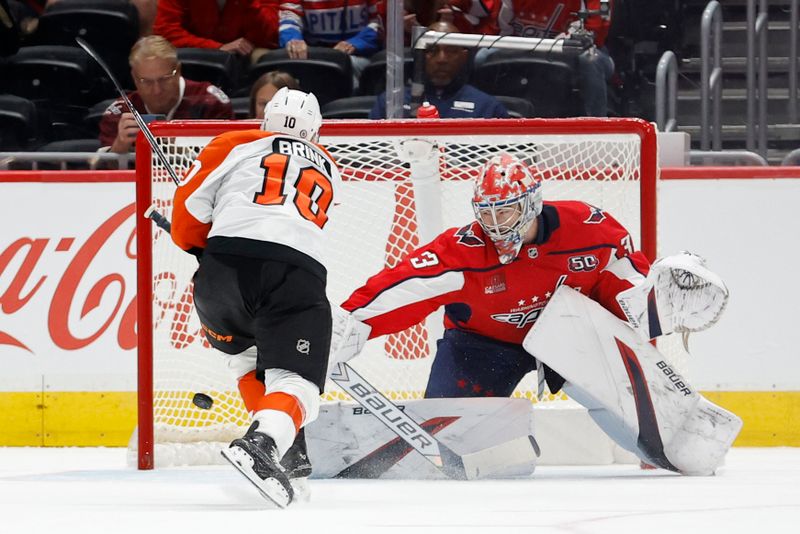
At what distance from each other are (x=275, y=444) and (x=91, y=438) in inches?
89.2

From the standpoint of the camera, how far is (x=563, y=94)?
5.15 m

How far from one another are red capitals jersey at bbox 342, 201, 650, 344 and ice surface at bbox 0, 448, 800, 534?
1.57 ft

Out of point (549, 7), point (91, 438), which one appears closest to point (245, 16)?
point (549, 7)

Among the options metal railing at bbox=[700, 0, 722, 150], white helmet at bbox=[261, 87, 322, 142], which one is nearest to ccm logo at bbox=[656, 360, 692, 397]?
white helmet at bbox=[261, 87, 322, 142]

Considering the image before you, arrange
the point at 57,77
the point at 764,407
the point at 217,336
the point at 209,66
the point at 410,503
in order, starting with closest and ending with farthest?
1. the point at 410,503
2. the point at 217,336
3. the point at 764,407
4. the point at 209,66
5. the point at 57,77

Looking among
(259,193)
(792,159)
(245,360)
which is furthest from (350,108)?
(259,193)

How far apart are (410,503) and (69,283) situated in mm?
2377

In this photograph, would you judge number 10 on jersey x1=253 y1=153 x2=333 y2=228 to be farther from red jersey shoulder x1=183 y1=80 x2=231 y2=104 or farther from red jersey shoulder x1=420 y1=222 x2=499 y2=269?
red jersey shoulder x1=183 y1=80 x2=231 y2=104

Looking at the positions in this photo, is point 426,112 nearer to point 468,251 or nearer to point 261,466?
point 468,251

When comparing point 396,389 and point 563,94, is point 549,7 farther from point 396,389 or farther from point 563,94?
point 396,389

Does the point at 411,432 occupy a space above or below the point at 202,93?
below

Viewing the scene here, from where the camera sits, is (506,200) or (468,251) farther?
(468,251)

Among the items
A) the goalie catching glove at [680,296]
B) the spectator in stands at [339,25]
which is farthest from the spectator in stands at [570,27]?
the goalie catching glove at [680,296]

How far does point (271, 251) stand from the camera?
3053mm
